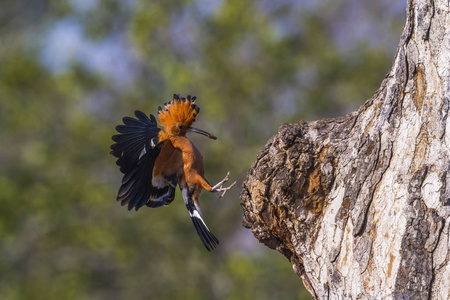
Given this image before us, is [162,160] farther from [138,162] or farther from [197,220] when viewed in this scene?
[197,220]

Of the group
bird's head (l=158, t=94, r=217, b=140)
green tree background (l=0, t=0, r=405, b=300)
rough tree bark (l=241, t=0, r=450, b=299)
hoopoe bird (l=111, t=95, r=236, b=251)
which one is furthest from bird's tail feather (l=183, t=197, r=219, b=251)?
green tree background (l=0, t=0, r=405, b=300)

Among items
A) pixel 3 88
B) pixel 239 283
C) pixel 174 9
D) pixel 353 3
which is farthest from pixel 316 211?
pixel 353 3

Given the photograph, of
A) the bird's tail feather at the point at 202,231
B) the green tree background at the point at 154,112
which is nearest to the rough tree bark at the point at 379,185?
the bird's tail feather at the point at 202,231

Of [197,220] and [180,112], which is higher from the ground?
[180,112]

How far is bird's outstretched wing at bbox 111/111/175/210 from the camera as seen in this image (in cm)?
527

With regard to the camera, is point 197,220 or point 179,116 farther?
point 197,220

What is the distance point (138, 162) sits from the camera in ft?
17.4

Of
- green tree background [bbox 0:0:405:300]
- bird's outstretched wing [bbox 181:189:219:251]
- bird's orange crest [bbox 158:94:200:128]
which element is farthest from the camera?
green tree background [bbox 0:0:405:300]

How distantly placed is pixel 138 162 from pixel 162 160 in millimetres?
234

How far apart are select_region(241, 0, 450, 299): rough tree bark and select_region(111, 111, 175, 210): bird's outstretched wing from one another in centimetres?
169

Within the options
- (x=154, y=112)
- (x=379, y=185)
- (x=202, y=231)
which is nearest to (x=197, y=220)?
(x=202, y=231)

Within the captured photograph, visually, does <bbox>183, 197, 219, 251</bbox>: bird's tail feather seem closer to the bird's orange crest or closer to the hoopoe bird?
the hoopoe bird

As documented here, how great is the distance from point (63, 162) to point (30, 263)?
2666 mm

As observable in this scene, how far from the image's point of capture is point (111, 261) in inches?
578
